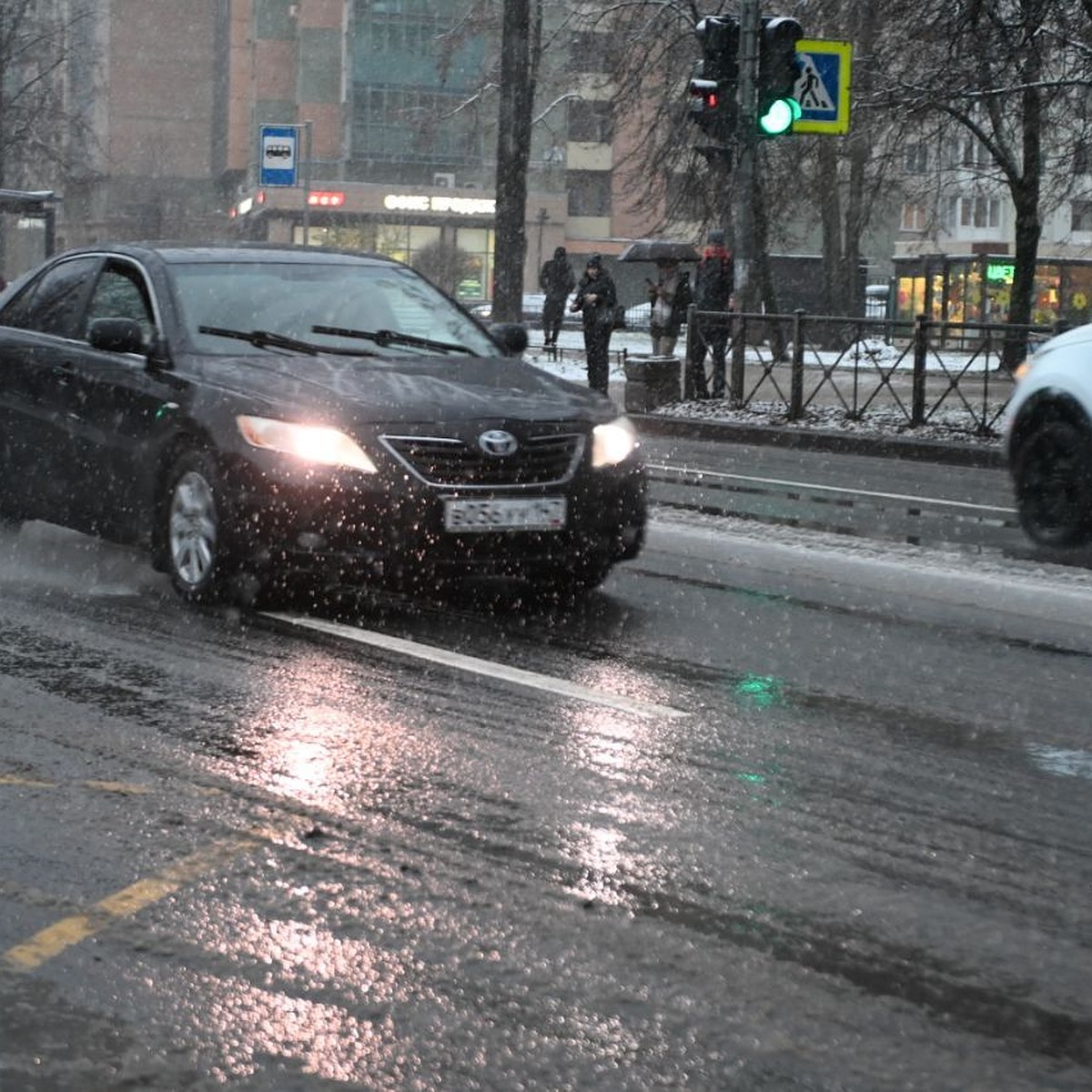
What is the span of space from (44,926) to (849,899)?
5.20 feet

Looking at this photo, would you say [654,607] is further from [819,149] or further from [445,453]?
[819,149]

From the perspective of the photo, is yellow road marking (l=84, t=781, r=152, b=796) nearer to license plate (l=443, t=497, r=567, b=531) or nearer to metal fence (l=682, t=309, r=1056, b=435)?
license plate (l=443, t=497, r=567, b=531)

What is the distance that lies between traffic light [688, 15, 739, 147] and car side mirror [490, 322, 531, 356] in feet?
28.6

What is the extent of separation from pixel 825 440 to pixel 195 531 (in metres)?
12.1

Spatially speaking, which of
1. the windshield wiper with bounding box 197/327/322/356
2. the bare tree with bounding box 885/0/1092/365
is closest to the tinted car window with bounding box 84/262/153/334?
the windshield wiper with bounding box 197/327/322/356

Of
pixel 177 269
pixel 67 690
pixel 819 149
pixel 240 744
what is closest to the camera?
pixel 240 744

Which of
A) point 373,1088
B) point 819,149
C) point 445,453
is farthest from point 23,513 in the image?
point 819,149

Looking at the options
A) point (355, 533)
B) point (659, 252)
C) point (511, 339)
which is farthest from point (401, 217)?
point (355, 533)

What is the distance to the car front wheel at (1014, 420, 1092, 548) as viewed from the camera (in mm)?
10430

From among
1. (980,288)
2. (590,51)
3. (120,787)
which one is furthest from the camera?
(980,288)

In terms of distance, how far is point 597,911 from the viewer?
4098 millimetres

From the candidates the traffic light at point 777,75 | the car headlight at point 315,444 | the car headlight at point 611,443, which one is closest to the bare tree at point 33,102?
the traffic light at point 777,75

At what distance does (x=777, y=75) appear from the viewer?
58.3ft

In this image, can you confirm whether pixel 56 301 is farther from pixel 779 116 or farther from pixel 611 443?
pixel 779 116
